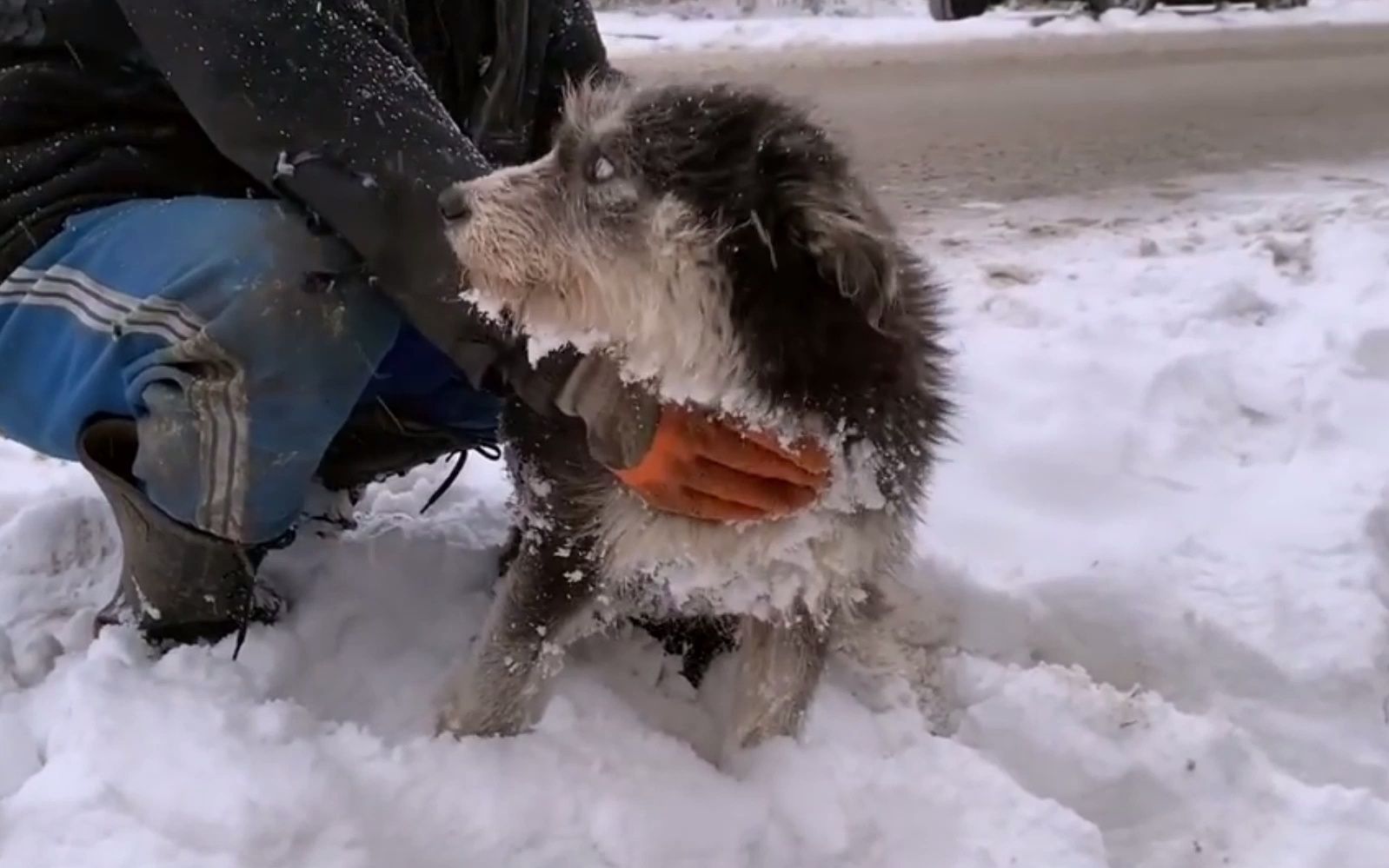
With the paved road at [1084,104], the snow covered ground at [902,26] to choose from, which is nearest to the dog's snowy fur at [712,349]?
the paved road at [1084,104]

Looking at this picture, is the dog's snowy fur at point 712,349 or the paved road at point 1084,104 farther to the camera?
the paved road at point 1084,104

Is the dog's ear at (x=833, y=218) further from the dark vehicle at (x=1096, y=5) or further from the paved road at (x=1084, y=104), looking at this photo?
the dark vehicle at (x=1096, y=5)

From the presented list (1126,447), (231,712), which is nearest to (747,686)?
(231,712)

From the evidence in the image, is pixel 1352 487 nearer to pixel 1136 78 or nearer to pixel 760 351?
pixel 760 351

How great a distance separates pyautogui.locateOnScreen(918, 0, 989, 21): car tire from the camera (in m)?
18.1

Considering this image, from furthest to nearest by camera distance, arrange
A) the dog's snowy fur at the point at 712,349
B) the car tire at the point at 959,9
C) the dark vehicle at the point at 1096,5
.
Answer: the car tire at the point at 959,9 → the dark vehicle at the point at 1096,5 → the dog's snowy fur at the point at 712,349

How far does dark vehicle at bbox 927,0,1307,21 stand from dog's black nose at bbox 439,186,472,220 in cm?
1718

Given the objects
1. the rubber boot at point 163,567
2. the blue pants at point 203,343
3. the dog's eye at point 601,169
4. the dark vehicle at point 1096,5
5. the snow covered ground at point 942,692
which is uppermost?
the dog's eye at point 601,169

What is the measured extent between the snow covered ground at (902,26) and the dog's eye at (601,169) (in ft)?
41.7

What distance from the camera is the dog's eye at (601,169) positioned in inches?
94.0

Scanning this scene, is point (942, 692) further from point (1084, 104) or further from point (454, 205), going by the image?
point (1084, 104)

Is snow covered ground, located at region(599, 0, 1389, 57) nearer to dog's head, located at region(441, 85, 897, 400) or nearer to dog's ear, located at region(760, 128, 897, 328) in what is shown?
dog's head, located at region(441, 85, 897, 400)

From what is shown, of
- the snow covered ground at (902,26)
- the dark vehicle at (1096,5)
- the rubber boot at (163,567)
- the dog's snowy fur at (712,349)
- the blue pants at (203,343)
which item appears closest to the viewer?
the dog's snowy fur at (712,349)

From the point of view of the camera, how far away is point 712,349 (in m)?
2.20
